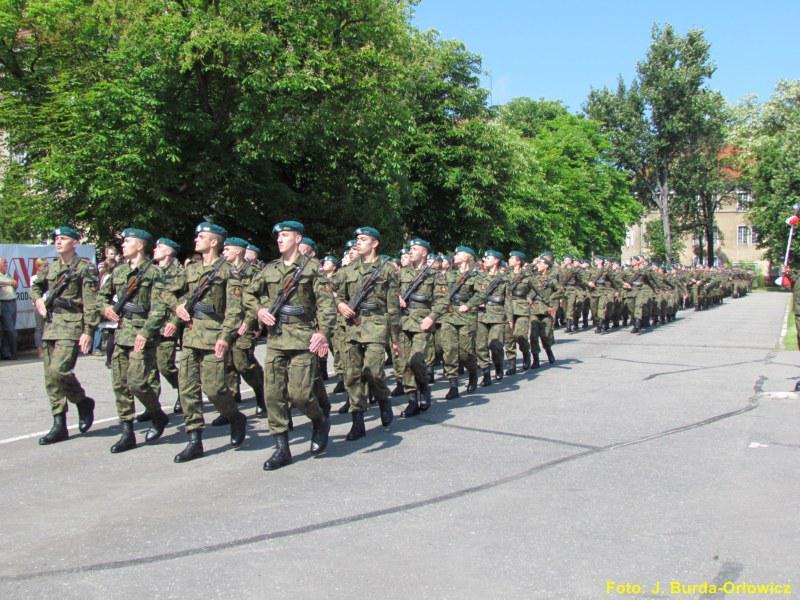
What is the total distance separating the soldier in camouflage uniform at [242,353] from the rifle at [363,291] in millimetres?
946

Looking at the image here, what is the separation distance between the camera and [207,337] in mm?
7270

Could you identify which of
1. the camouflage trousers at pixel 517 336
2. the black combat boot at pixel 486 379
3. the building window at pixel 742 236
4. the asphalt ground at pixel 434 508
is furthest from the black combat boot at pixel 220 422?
the building window at pixel 742 236

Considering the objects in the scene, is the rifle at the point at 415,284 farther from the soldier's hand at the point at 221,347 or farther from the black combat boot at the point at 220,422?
the soldier's hand at the point at 221,347

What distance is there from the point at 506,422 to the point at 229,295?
126 inches

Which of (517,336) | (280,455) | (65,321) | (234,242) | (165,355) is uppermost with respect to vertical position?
(234,242)

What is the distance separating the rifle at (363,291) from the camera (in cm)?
827

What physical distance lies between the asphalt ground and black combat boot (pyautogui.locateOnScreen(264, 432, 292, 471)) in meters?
0.11

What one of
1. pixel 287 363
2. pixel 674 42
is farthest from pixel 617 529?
pixel 674 42

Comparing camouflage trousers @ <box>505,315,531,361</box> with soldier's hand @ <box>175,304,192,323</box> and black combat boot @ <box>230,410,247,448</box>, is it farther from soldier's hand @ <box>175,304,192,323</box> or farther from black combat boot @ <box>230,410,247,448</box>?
soldier's hand @ <box>175,304,192,323</box>

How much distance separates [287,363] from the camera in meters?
7.05

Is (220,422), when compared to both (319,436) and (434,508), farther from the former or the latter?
(434,508)

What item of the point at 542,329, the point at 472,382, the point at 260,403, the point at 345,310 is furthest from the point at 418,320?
the point at 542,329

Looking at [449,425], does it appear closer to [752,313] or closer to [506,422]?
[506,422]

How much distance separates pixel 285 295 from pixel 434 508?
2.28 meters
